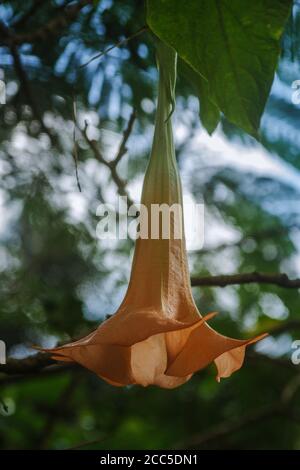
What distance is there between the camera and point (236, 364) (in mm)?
330

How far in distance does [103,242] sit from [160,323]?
2.07 ft

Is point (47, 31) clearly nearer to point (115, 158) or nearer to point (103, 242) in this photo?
point (115, 158)

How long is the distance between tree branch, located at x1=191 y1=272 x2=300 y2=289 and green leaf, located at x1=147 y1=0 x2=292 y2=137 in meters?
0.18

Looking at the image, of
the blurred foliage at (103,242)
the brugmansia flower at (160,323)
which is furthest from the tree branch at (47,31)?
the brugmansia flower at (160,323)

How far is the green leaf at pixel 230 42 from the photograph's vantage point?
1.16 feet

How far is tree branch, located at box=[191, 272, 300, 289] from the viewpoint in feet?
1.71

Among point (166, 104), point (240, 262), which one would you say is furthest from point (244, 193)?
point (166, 104)

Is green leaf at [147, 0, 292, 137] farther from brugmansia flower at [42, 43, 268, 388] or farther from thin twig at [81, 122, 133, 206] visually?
thin twig at [81, 122, 133, 206]

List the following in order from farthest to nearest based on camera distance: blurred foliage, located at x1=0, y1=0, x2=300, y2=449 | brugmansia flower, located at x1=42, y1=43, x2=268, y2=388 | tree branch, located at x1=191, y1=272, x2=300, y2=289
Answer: blurred foliage, located at x1=0, y1=0, x2=300, y2=449 < tree branch, located at x1=191, y1=272, x2=300, y2=289 < brugmansia flower, located at x1=42, y1=43, x2=268, y2=388

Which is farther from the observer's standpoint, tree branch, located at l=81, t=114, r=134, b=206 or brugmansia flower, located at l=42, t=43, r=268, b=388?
tree branch, located at l=81, t=114, r=134, b=206

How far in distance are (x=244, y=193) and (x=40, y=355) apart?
528 mm

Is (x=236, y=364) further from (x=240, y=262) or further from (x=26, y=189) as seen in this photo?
(x=240, y=262)

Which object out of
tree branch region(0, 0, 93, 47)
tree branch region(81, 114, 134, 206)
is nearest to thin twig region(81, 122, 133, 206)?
tree branch region(81, 114, 134, 206)

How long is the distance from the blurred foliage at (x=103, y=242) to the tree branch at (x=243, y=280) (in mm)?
173
